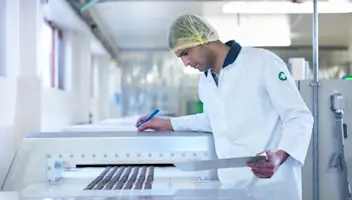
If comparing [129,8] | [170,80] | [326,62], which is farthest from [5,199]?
[170,80]

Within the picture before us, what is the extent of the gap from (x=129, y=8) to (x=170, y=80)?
8.66 ft

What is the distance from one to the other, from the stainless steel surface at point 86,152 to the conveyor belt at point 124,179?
5cm

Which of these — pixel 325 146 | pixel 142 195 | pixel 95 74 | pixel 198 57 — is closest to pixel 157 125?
pixel 198 57

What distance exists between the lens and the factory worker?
129cm

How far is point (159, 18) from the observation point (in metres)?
5.24

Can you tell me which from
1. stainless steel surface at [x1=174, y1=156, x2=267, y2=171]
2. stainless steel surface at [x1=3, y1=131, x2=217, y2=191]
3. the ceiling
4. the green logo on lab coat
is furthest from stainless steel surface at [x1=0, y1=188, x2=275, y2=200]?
the ceiling

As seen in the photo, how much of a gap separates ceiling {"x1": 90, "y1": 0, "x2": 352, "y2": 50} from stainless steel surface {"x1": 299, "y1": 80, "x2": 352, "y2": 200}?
161 cm

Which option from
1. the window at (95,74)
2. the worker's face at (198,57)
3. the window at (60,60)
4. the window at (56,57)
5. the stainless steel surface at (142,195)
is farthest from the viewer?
the window at (95,74)

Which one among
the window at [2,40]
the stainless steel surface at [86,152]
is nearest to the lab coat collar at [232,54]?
the stainless steel surface at [86,152]

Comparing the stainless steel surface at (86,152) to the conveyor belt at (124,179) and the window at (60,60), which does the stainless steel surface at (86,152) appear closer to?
the conveyor belt at (124,179)

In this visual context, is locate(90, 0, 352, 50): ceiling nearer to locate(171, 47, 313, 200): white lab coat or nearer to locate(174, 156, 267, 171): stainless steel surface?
locate(171, 47, 313, 200): white lab coat

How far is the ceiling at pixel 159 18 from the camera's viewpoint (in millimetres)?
4426

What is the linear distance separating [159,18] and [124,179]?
13.6ft

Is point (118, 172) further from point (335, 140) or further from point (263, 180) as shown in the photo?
point (335, 140)
